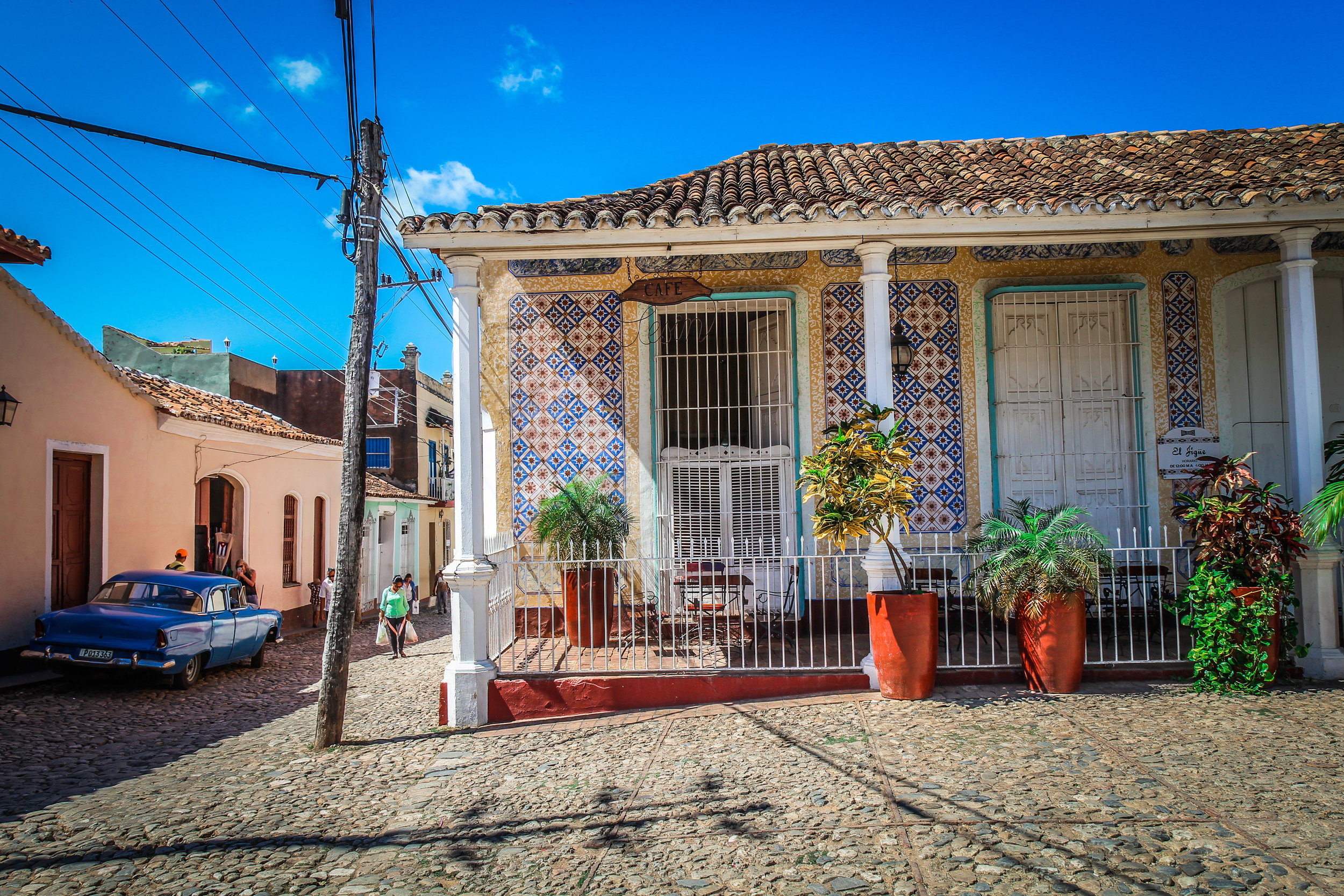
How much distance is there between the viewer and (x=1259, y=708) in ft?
18.7

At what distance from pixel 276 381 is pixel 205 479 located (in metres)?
11.6

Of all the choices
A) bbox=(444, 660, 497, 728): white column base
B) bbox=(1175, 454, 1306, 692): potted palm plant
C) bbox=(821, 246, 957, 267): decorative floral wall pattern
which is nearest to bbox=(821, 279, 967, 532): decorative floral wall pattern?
bbox=(821, 246, 957, 267): decorative floral wall pattern

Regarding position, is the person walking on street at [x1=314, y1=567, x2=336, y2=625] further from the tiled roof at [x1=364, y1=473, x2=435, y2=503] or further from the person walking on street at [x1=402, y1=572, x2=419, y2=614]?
the tiled roof at [x1=364, y1=473, x2=435, y2=503]

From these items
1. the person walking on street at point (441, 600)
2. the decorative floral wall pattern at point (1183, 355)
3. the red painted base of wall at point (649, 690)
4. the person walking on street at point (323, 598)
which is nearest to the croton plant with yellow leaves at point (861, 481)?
the red painted base of wall at point (649, 690)

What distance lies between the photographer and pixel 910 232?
21.7 feet

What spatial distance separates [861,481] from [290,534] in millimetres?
14236

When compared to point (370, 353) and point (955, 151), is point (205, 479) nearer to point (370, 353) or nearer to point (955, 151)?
point (370, 353)

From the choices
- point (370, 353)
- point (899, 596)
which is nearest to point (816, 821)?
point (899, 596)

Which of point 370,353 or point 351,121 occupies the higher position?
point 351,121

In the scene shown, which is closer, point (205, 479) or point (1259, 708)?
point (1259, 708)

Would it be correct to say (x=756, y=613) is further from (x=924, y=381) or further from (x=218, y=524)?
(x=218, y=524)

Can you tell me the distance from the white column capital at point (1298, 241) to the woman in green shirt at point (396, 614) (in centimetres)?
1073

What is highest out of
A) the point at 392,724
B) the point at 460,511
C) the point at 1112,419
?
the point at 1112,419

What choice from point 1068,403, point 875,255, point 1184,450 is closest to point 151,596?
point 875,255
